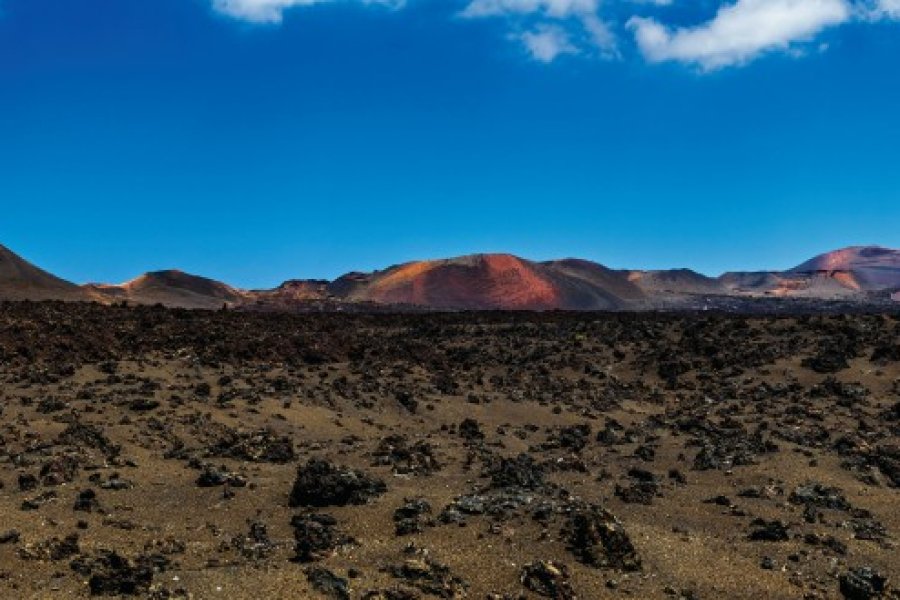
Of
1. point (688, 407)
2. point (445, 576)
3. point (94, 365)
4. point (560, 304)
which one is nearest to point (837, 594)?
point (445, 576)

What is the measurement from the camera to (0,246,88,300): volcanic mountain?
73906 mm

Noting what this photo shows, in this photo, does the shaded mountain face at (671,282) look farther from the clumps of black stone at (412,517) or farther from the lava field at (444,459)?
the clumps of black stone at (412,517)

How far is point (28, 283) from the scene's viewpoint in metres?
78.2

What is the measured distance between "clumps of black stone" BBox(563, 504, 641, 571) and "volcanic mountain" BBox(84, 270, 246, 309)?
90598 mm

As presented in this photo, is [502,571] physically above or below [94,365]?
below

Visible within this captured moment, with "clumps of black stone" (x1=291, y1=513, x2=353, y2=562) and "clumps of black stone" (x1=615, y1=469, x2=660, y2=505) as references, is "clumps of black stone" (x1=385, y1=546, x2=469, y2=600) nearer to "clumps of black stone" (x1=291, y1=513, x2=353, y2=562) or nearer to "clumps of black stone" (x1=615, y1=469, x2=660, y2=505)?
"clumps of black stone" (x1=291, y1=513, x2=353, y2=562)

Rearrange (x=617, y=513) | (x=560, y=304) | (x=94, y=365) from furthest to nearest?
1. (x=560, y=304)
2. (x=94, y=365)
3. (x=617, y=513)

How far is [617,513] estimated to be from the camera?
15484 mm

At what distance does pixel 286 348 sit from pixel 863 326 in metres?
29.0

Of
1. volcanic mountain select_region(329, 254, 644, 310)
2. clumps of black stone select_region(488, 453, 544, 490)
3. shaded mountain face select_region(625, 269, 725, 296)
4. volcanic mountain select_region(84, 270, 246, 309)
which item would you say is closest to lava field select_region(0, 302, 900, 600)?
clumps of black stone select_region(488, 453, 544, 490)

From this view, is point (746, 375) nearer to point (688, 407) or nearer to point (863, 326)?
point (688, 407)

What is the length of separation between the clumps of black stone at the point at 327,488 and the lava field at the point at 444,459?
0.14 ft

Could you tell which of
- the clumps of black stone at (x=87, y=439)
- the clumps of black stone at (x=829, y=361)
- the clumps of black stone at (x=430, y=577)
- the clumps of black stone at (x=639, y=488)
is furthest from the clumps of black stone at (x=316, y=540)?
the clumps of black stone at (x=829, y=361)

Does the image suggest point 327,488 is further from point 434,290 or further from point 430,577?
point 434,290
